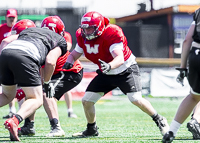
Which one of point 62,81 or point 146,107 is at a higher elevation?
point 62,81

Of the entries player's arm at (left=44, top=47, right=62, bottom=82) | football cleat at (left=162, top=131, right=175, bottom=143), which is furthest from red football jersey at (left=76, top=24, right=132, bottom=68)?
football cleat at (left=162, top=131, right=175, bottom=143)

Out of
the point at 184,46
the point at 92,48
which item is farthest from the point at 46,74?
the point at 184,46

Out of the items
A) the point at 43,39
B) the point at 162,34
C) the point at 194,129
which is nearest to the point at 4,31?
the point at 43,39

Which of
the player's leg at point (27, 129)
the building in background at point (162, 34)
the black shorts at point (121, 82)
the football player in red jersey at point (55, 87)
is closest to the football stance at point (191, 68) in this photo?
the black shorts at point (121, 82)

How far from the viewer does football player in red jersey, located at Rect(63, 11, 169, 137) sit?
571 cm

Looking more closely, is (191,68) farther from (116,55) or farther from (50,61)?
(50,61)

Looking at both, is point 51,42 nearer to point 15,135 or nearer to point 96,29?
point 96,29

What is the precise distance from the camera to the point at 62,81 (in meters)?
6.57

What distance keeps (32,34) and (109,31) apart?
3.19ft

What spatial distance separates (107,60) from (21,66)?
1.25 meters

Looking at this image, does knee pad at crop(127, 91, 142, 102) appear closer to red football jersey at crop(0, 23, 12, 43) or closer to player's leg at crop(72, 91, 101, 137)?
player's leg at crop(72, 91, 101, 137)

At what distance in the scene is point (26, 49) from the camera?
5156mm

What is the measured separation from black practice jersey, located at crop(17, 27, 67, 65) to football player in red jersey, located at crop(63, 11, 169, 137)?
1.18 ft

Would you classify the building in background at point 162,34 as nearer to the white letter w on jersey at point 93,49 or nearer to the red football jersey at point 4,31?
the red football jersey at point 4,31
